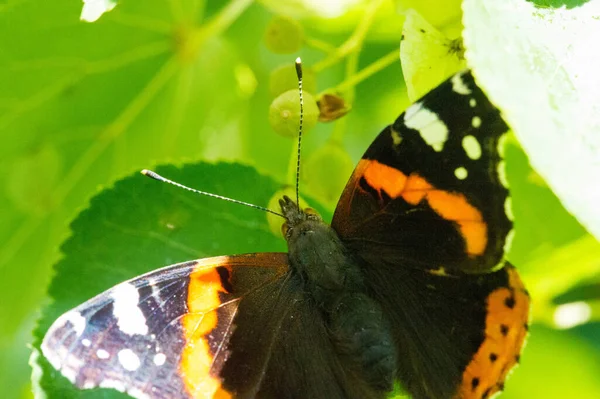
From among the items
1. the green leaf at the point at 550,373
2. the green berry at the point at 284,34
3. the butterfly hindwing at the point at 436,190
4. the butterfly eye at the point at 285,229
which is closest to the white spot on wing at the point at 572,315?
the green leaf at the point at 550,373

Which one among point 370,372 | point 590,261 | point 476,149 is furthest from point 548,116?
point 590,261

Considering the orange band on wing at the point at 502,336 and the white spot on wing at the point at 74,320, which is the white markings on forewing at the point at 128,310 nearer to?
the white spot on wing at the point at 74,320

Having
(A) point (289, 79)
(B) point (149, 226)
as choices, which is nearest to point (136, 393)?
(B) point (149, 226)

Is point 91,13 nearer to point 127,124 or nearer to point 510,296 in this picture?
point 127,124

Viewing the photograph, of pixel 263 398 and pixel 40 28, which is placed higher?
pixel 40 28

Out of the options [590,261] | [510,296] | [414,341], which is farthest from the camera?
[590,261]
